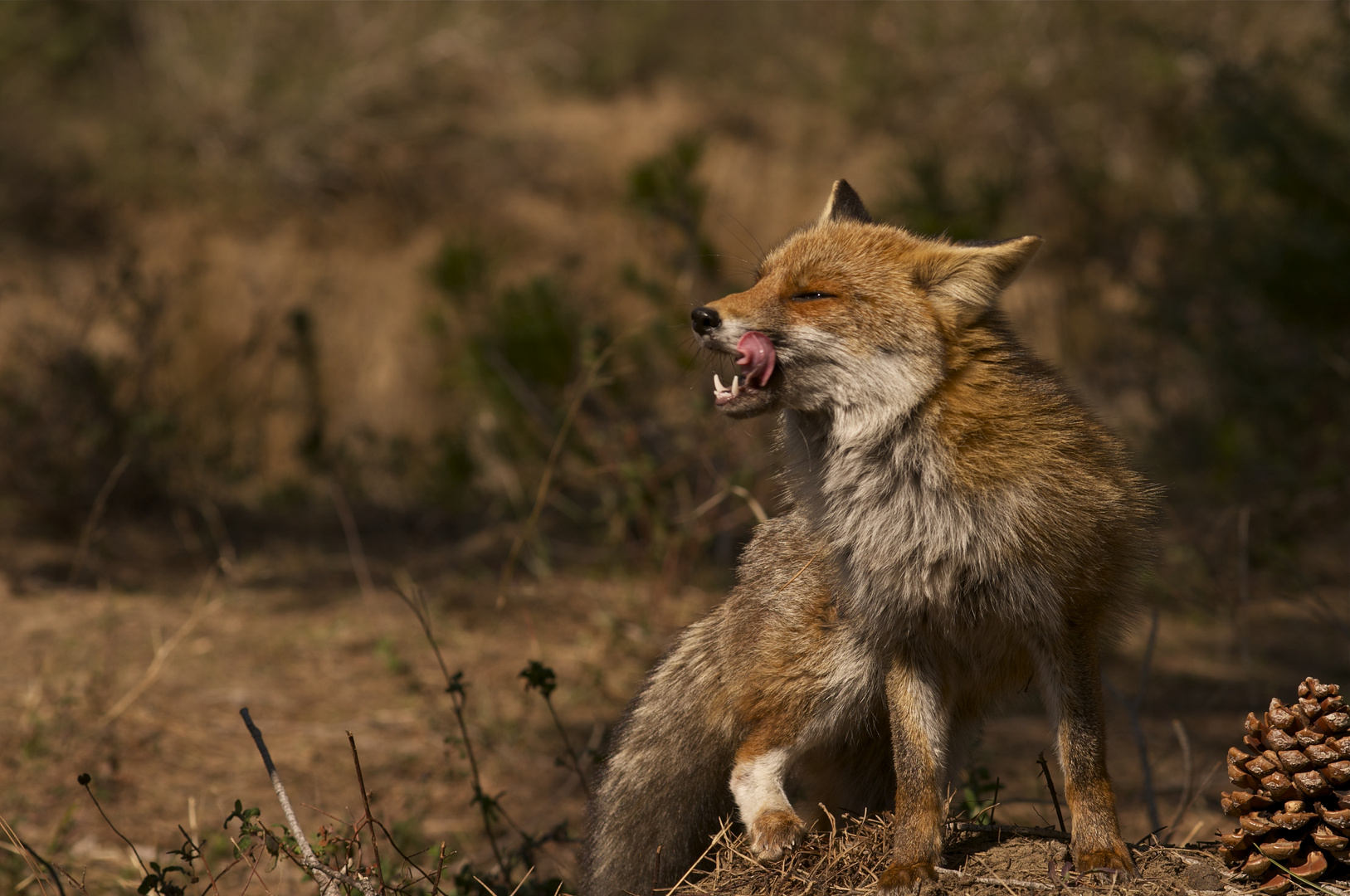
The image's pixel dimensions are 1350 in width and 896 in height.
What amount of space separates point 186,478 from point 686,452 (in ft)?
12.7

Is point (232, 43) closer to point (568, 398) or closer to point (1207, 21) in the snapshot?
point (568, 398)

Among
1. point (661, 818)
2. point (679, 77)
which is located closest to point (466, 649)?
point (661, 818)

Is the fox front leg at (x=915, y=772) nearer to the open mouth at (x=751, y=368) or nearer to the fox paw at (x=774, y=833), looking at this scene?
the fox paw at (x=774, y=833)

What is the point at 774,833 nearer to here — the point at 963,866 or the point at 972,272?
the point at 963,866

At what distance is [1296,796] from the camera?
8.62ft

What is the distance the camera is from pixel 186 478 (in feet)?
26.9

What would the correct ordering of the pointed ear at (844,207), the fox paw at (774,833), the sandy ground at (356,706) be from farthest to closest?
the sandy ground at (356,706) → the pointed ear at (844,207) → the fox paw at (774,833)

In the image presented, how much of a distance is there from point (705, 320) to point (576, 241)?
11.5 m

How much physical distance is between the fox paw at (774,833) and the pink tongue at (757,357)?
1214mm

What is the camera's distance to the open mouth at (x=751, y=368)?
2.95 meters

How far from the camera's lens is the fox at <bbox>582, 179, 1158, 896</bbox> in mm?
2773

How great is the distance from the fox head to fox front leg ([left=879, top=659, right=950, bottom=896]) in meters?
0.76

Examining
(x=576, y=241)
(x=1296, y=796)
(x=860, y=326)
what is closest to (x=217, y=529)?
(x=860, y=326)

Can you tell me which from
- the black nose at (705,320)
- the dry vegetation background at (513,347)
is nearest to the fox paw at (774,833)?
the dry vegetation background at (513,347)
